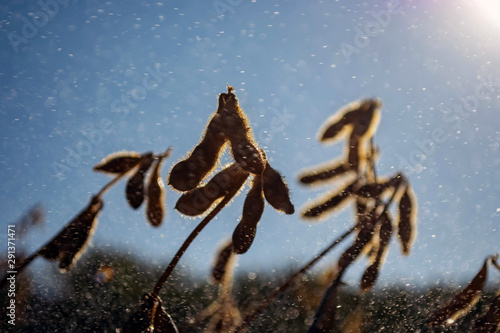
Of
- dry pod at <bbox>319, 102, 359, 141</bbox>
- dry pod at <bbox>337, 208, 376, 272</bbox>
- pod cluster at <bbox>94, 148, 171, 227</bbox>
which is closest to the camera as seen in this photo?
Result: dry pod at <bbox>337, 208, 376, 272</bbox>

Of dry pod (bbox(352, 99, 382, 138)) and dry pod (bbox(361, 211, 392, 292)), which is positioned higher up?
dry pod (bbox(352, 99, 382, 138))

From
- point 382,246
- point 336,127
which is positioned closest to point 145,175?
point 336,127

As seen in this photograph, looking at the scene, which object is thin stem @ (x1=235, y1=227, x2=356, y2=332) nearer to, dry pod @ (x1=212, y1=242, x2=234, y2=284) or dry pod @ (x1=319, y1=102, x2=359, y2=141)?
dry pod @ (x1=212, y1=242, x2=234, y2=284)

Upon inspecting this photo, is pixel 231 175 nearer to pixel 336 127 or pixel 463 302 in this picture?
pixel 336 127

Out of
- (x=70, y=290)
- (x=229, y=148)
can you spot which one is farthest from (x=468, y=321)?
(x=70, y=290)

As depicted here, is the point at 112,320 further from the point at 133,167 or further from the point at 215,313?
the point at 133,167

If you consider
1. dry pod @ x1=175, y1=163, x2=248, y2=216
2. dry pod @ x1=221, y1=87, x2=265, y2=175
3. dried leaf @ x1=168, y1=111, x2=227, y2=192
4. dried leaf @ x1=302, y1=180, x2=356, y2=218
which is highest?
dry pod @ x1=221, y1=87, x2=265, y2=175

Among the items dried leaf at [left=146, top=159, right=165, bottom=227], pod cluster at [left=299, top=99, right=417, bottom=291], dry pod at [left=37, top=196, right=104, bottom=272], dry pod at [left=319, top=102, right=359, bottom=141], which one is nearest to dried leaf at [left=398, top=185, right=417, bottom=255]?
pod cluster at [left=299, top=99, right=417, bottom=291]
